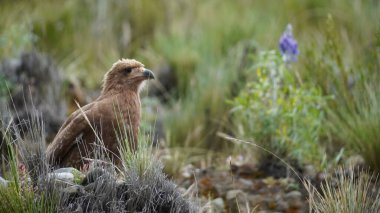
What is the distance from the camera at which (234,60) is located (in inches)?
382

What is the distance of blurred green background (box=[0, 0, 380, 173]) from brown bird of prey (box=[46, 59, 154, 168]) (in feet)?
4.38

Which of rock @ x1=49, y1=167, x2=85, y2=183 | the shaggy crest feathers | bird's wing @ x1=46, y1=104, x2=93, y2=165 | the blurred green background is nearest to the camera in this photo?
rock @ x1=49, y1=167, x2=85, y2=183

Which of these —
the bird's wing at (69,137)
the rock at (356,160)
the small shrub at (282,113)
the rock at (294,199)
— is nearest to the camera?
the bird's wing at (69,137)

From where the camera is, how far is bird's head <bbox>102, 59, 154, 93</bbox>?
598 centimetres

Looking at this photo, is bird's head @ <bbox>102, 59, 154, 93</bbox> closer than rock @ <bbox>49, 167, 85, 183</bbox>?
No

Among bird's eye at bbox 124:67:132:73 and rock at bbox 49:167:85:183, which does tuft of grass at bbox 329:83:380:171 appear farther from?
rock at bbox 49:167:85:183

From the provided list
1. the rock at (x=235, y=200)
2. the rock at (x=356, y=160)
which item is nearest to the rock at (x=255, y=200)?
the rock at (x=235, y=200)

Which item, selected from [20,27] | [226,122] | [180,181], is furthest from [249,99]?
[20,27]

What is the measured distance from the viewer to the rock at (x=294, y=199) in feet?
19.5

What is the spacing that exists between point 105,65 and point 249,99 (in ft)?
15.1

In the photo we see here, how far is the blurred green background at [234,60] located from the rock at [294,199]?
366mm

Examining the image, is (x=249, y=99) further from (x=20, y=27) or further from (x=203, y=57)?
(x=20, y=27)

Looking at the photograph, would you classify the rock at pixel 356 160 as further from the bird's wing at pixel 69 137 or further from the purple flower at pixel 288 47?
the bird's wing at pixel 69 137

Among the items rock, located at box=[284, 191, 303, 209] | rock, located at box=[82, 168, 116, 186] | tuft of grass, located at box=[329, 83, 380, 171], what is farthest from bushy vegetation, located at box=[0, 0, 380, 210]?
rock, located at box=[82, 168, 116, 186]
